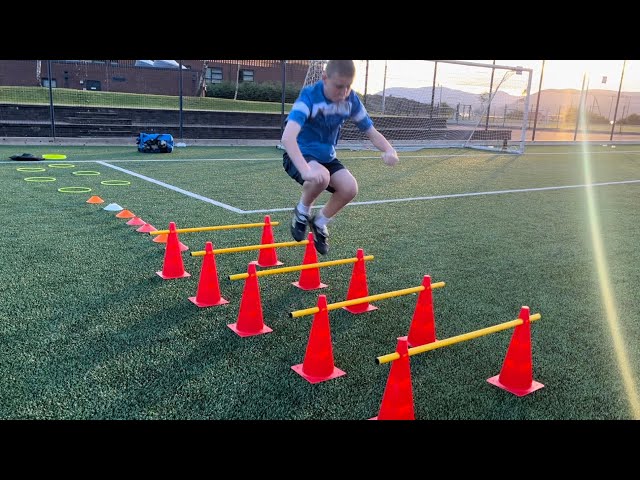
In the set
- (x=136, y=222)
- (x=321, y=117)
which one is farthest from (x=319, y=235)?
(x=136, y=222)

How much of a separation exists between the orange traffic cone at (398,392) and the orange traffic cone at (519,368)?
2.80 ft

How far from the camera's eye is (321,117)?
3961 mm

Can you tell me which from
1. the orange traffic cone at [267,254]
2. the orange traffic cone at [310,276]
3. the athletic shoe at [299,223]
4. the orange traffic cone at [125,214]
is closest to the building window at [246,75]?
the orange traffic cone at [125,214]

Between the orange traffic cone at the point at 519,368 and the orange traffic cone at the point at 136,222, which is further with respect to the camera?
the orange traffic cone at the point at 136,222

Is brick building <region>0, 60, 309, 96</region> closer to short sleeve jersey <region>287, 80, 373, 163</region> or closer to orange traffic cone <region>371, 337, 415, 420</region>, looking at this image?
short sleeve jersey <region>287, 80, 373, 163</region>

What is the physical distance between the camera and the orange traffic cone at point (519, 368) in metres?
3.50

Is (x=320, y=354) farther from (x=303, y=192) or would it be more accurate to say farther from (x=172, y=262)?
(x=172, y=262)

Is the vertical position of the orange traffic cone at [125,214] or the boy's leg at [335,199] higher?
the boy's leg at [335,199]

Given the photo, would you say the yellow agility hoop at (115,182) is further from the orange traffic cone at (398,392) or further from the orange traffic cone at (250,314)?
the orange traffic cone at (398,392)

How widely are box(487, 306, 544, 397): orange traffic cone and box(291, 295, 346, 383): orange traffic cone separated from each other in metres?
1.09

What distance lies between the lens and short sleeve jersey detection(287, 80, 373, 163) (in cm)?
381

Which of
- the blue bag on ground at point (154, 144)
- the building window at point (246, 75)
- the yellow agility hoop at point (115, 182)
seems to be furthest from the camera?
the building window at point (246, 75)

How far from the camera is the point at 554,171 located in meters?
16.5

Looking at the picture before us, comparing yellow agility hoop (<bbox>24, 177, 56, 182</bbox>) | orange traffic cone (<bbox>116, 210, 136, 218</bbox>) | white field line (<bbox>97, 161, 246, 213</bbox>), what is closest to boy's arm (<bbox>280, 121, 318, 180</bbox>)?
orange traffic cone (<bbox>116, 210, 136, 218</bbox>)
